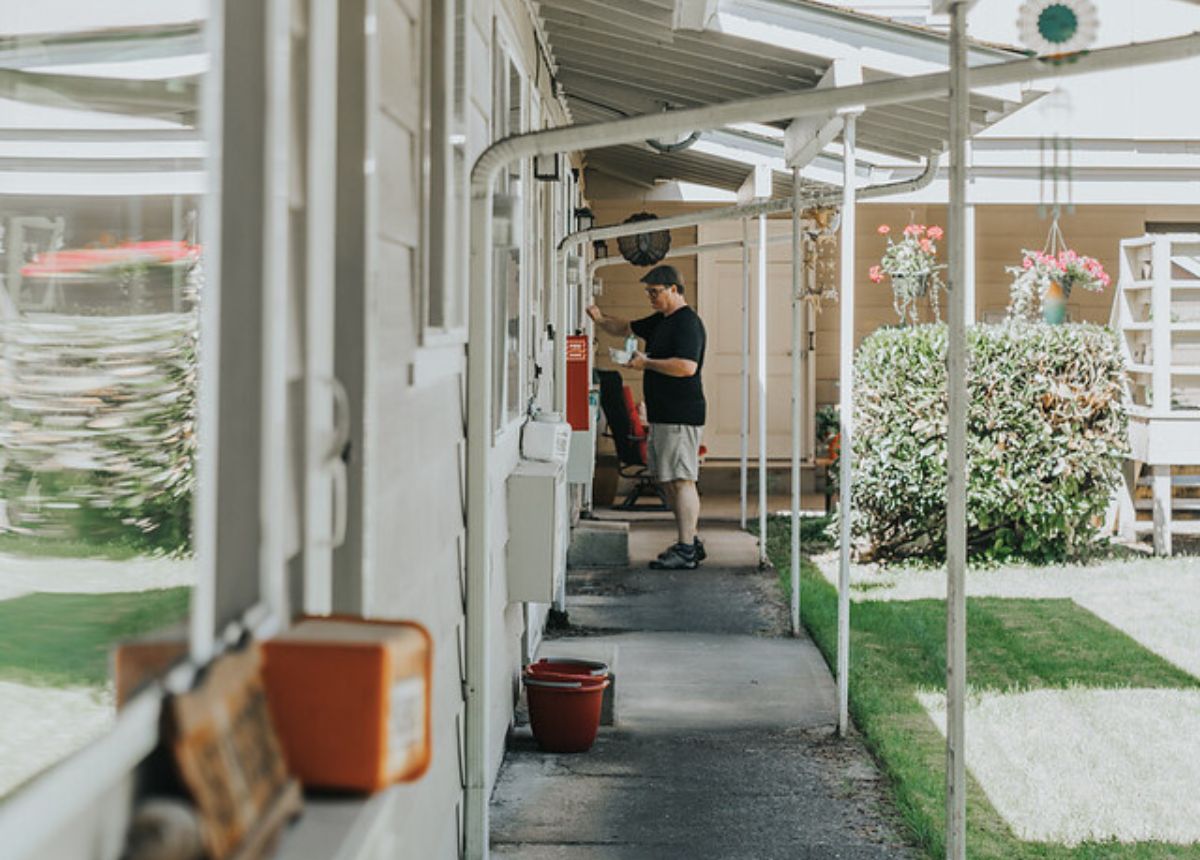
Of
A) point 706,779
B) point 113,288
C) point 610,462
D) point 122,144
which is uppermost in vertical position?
point 122,144

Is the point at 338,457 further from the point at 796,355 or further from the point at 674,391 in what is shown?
the point at 674,391

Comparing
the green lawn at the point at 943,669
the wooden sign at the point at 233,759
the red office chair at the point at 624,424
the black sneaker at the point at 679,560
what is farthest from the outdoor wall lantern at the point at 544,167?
the red office chair at the point at 624,424

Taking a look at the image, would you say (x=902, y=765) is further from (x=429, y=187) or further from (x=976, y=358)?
(x=976, y=358)

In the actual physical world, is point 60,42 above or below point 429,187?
above

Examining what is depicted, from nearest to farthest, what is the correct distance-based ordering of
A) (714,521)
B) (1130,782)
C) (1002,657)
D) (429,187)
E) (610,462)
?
(429,187)
(1130,782)
(1002,657)
(714,521)
(610,462)

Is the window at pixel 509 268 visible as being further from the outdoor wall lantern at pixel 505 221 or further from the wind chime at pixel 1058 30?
the wind chime at pixel 1058 30

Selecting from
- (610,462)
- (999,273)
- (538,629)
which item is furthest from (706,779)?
(999,273)

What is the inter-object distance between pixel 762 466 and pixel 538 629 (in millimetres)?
2790

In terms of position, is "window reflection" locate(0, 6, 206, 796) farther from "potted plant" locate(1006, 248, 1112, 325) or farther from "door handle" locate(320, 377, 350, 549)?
"potted plant" locate(1006, 248, 1112, 325)

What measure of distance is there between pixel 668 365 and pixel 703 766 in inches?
165

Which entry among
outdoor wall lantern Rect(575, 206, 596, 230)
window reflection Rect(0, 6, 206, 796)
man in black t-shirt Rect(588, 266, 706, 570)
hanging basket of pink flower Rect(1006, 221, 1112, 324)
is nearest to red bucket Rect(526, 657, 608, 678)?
window reflection Rect(0, 6, 206, 796)

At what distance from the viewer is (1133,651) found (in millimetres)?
7512

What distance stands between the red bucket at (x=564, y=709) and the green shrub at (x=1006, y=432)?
4623mm

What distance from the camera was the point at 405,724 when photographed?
1.66 metres
